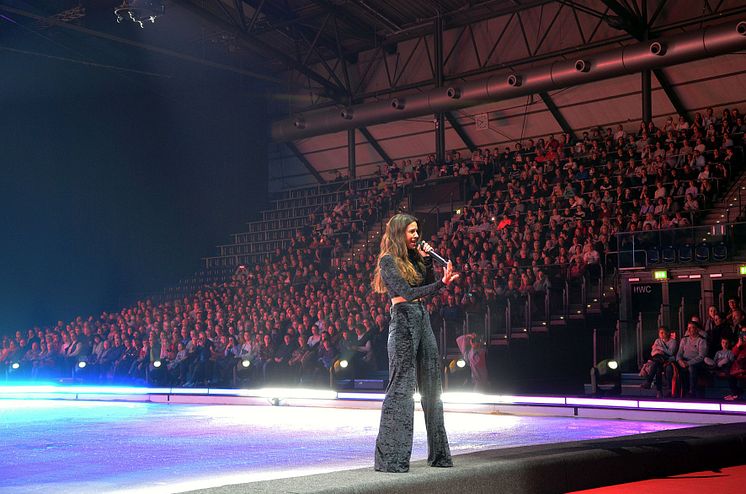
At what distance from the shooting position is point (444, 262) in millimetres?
4812

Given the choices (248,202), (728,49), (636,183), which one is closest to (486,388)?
(636,183)

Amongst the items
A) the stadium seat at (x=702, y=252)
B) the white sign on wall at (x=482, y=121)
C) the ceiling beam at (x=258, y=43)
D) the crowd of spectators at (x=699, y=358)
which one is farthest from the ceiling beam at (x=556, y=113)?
the crowd of spectators at (x=699, y=358)

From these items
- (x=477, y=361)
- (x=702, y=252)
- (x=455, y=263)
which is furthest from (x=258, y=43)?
(x=702, y=252)

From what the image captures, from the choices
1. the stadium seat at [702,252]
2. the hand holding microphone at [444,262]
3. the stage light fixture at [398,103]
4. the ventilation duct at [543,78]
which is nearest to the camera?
the hand holding microphone at [444,262]

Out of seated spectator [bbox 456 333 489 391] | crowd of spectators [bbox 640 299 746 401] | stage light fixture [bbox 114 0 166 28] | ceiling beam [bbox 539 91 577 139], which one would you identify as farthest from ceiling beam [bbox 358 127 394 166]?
crowd of spectators [bbox 640 299 746 401]

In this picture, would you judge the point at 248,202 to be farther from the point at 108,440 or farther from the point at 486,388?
the point at 108,440

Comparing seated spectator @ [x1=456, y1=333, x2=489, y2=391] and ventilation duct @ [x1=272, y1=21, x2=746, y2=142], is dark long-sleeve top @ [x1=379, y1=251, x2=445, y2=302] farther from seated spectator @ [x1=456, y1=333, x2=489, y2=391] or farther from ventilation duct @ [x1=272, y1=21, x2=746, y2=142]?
ventilation duct @ [x1=272, y1=21, x2=746, y2=142]

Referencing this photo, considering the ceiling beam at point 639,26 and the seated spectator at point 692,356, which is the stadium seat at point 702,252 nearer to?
the seated spectator at point 692,356

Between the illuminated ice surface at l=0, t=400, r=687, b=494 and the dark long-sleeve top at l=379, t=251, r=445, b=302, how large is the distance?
187 cm

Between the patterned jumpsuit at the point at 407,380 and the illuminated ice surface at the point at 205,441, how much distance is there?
→ 58.2 inches

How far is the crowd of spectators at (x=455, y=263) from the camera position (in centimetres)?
1645

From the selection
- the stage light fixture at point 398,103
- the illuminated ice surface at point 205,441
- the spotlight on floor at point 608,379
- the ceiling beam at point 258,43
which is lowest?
the illuminated ice surface at point 205,441

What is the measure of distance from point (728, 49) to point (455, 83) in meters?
7.51

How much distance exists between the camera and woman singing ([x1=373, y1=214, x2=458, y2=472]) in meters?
4.98
